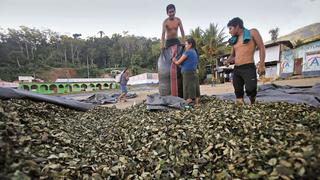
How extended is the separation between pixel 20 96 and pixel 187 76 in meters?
3.29

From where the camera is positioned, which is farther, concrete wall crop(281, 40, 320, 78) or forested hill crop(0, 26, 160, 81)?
forested hill crop(0, 26, 160, 81)

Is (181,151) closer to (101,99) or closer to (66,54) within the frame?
(101,99)

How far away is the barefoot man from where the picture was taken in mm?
5203

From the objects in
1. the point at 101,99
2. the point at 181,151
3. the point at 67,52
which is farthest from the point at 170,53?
the point at 67,52

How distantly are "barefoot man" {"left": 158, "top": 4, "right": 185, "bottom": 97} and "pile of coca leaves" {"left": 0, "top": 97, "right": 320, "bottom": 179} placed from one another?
2.59 metres

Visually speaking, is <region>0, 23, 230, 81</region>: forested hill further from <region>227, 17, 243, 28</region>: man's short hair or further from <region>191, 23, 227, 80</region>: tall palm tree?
<region>227, 17, 243, 28</region>: man's short hair

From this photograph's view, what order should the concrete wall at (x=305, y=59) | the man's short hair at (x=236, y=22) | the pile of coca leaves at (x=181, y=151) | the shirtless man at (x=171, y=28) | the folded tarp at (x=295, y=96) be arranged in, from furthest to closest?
the concrete wall at (x=305, y=59)
the shirtless man at (x=171, y=28)
the folded tarp at (x=295, y=96)
the man's short hair at (x=236, y=22)
the pile of coca leaves at (x=181, y=151)

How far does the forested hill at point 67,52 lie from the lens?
47.5 metres

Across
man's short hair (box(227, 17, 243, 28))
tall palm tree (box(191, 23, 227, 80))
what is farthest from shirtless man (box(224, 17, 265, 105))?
tall palm tree (box(191, 23, 227, 80))

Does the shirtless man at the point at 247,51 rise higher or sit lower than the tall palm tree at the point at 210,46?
lower

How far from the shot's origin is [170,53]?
5.35 m

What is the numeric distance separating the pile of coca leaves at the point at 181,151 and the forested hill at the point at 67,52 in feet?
152

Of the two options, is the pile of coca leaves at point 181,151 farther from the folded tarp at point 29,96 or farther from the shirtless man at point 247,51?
the folded tarp at point 29,96

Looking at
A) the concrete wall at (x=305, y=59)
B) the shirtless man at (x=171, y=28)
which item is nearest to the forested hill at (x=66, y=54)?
the concrete wall at (x=305, y=59)
